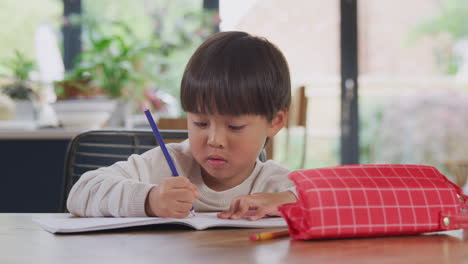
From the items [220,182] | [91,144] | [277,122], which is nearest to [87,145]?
[91,144]

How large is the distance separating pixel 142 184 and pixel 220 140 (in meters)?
0.16

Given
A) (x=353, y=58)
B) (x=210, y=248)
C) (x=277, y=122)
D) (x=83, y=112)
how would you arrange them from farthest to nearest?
(x=353, y=58) → (x=83, y=112) → (x=277, y=122) → (x=210, y=248)

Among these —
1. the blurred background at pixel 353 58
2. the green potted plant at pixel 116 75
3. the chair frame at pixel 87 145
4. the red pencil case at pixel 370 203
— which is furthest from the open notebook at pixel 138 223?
the blurred background at pixel 353 58

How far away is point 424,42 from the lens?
4914mm

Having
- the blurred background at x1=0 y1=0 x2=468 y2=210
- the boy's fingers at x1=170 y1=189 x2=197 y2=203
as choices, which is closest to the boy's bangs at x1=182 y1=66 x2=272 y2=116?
the boy's fingers at x1=170 y1=189 x2=197 y2=203

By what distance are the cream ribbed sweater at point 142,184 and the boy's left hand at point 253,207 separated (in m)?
0.12

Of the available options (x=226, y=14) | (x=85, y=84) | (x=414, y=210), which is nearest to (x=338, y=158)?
(x=226, y=14)

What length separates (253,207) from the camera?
0.95 meters

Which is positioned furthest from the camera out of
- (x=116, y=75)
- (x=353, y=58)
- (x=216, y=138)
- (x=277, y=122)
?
(x=353, y=58)

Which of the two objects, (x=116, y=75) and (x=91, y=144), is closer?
(x=91, y=144)

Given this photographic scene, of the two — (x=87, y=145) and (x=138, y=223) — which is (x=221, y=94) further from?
(x=87, y=145)

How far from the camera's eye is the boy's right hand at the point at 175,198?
88 cm

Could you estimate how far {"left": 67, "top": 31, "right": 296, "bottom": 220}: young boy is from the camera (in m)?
0.97

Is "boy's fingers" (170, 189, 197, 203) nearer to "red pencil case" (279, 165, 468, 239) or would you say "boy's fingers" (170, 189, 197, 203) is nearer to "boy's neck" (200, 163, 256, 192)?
"red pencil case" (279, 165, 468, 239)
